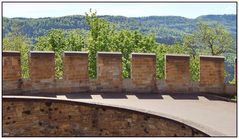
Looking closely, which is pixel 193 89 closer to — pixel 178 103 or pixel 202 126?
pixel 178 103

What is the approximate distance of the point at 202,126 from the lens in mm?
8266

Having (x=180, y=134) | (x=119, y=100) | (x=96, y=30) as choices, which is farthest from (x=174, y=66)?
(x=96, y=30)

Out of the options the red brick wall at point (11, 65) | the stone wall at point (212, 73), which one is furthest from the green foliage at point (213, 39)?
the red brick wall at point (11, 65)

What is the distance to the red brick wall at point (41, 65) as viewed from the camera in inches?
465

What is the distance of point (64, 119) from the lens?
10.2 m

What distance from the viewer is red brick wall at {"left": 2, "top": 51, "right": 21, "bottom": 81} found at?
11680 millimetres

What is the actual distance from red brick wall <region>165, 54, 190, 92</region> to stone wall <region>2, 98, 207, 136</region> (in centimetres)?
265

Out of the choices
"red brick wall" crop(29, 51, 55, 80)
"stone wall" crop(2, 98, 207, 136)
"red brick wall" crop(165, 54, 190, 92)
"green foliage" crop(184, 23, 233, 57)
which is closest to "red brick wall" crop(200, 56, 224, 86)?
"red brick wall" crop(165, 54, 190, 92)

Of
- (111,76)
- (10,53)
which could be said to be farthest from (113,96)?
(10,53)

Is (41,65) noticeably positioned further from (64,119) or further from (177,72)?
(177,72)

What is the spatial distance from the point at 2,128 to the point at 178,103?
3.74 m

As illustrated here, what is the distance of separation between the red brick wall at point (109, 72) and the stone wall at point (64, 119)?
6.78ft

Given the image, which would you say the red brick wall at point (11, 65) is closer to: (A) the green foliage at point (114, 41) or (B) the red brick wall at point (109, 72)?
(B) the red brick wall at point (109, 72)

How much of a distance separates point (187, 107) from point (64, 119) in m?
2.51
